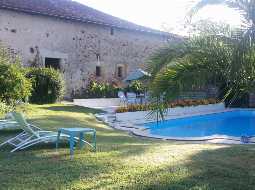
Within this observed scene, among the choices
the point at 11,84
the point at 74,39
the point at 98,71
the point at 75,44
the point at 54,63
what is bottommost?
the point at 11,84

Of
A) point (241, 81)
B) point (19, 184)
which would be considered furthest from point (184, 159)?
point (19, 184)

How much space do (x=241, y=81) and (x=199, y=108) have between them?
48.3 ft

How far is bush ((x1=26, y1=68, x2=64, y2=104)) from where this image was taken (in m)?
19.9

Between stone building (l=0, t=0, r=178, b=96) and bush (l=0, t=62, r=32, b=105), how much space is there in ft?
19.7

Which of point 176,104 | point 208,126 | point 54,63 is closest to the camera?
point 208,126

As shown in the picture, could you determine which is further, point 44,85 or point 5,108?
point 44,85

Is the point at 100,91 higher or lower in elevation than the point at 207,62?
lower

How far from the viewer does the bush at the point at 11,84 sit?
15.3 meters

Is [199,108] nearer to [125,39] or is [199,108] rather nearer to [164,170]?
[125,39]

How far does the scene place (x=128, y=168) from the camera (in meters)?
6.31

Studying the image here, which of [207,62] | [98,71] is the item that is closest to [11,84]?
[207,62]

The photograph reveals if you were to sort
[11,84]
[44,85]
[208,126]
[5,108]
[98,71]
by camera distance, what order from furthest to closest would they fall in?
[98,71]
[44,85]
[208,126]
[11,84]
[5,108]

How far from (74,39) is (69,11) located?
1708 millimetres

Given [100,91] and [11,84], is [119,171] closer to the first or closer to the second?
[11,84]
